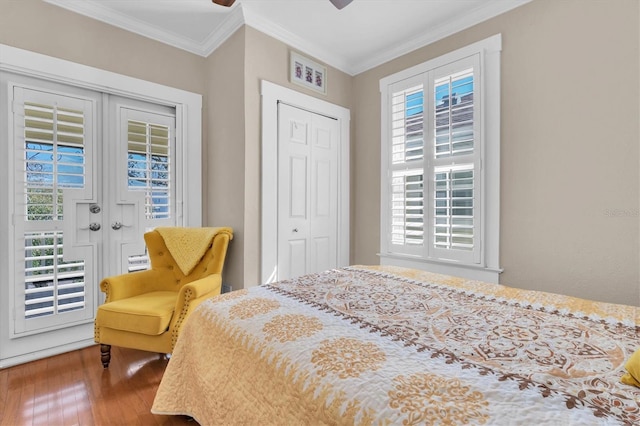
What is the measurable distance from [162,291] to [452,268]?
2407 mm

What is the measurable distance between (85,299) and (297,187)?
199 cm

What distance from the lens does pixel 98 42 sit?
2508mm

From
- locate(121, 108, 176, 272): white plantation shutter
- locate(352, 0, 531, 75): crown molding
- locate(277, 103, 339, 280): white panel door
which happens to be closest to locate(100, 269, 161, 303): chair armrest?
locate(121, 108, 176, 272): white plantation shutter

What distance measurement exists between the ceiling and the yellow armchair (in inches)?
70.2

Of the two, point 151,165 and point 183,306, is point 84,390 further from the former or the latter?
point 151,165

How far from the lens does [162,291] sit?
2502mm

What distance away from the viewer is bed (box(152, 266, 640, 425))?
0.66 meters

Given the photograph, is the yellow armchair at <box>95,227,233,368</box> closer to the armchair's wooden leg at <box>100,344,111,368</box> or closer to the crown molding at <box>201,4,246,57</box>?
the armchair's wooden leg at <box>100,344,111,368</box>

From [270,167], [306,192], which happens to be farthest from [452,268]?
[270,167]

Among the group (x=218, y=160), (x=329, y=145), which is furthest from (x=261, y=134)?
(x=329, y=145)

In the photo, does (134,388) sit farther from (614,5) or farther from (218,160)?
(614,5)

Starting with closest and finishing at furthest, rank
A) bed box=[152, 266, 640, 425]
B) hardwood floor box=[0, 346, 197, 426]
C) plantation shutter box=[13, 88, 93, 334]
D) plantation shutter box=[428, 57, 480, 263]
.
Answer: bed box=[152, 266, 640, 425], hardwood floor box=[0, 346, 197, 426], plantation shutter box=[13, 88, 93, 334], plantation shutter box=[428, 57, 480, 263]

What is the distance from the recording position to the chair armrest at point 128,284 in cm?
217

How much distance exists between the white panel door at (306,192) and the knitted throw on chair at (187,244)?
2.17 feet
